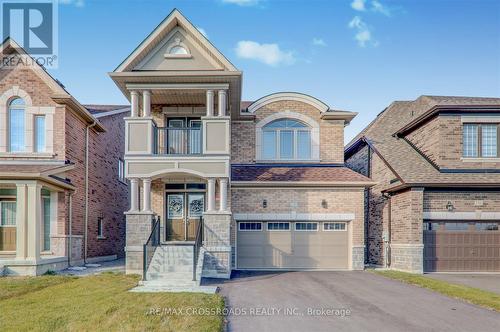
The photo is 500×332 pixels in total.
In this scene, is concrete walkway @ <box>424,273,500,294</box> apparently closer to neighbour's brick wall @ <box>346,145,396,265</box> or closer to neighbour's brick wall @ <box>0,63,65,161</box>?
neighbour's brick wall @ <box>346,145,396,265</box>

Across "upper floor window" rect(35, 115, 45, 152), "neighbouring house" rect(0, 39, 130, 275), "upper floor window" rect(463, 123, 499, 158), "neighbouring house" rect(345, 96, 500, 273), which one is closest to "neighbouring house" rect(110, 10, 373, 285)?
"neighbouring house" rect(345, 96, 500, 273)

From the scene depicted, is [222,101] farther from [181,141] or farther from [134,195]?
[134,195]

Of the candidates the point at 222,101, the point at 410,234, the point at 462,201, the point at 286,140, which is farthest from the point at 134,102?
the point at 462,201

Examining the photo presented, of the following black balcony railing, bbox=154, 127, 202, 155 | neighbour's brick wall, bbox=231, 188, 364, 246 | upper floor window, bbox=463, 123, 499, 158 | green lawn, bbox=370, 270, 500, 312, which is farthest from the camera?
upper floor window, bbox=463, 123, 499, 158

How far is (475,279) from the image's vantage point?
42.1 ft

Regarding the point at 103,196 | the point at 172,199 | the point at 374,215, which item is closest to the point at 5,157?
the point at 103,196

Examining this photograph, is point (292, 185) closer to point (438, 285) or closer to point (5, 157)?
point (438, 285)

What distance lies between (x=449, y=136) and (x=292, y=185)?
687cm

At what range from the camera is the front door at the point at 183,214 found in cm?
1461

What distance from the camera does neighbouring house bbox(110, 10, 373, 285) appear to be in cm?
1254

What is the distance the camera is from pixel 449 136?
48.9ft

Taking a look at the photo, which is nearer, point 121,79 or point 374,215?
point 121,79

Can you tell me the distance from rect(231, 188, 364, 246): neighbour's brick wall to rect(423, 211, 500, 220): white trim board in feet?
8.81

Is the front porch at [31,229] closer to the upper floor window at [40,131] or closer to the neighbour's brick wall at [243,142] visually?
the upper floor window at [40,131]
